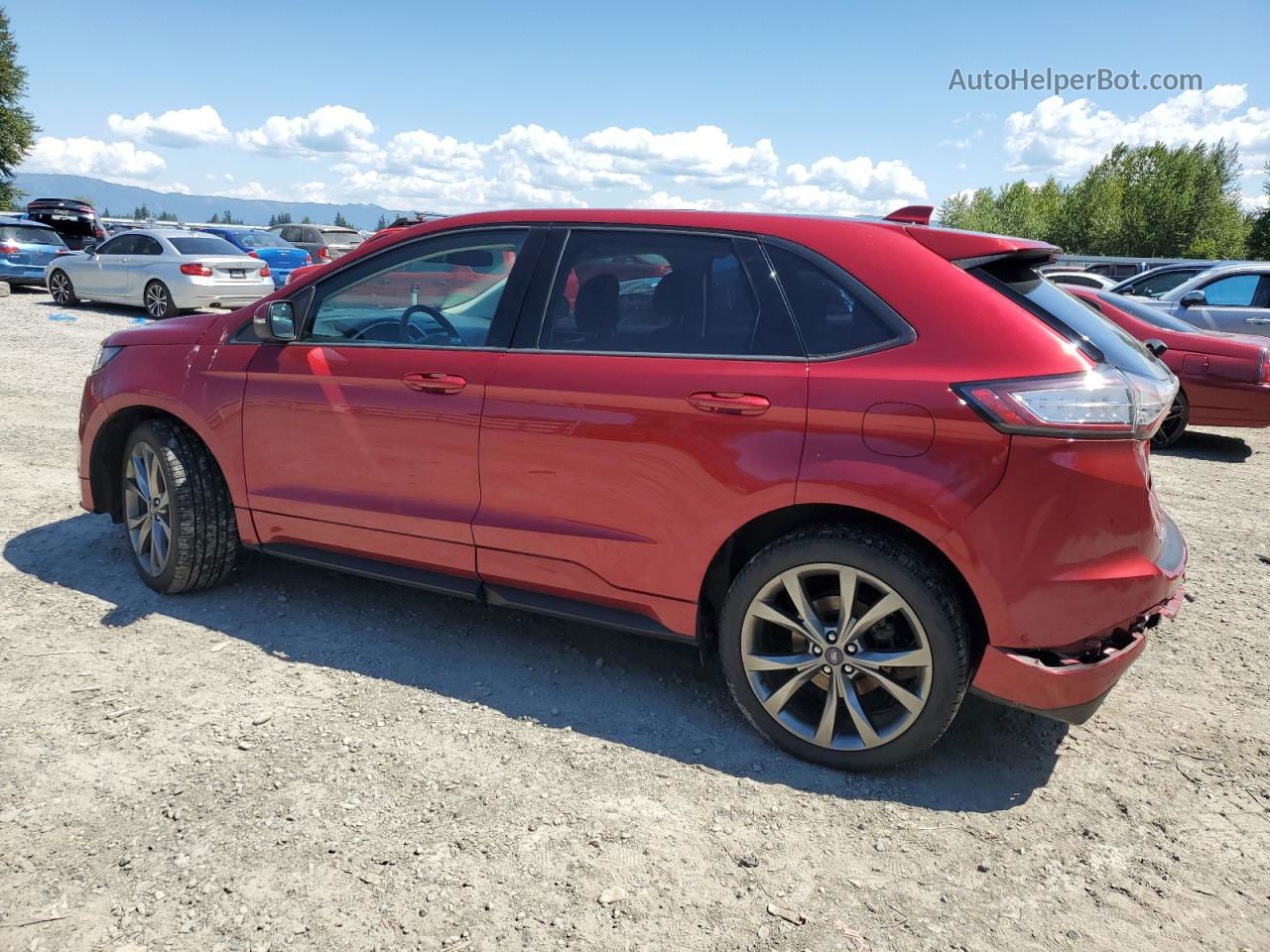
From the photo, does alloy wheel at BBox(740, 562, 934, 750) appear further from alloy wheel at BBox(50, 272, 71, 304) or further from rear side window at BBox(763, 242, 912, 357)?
alloy wheel at BBox(50, 272, 71, 304)

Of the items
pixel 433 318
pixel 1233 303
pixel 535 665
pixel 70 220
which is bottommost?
pixel 535 665

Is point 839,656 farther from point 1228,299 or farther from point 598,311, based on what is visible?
point 1228,299

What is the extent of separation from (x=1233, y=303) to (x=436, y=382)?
11555 millimetres

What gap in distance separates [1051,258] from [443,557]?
2.49m

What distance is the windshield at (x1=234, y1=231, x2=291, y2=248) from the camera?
75.8 ft

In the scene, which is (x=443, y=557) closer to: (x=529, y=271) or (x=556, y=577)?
(x=556, y=577)

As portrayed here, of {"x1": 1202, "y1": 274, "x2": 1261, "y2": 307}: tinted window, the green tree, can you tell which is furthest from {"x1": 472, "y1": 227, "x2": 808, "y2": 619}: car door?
the green tree

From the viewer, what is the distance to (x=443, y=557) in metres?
3.62

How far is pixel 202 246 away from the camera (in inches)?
623

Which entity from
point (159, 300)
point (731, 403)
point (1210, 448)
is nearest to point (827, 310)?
point (731, 403)

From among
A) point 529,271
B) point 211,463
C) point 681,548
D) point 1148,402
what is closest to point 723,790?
point 681,548

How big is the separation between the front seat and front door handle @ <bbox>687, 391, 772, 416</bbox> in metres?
0.45

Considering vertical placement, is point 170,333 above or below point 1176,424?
above

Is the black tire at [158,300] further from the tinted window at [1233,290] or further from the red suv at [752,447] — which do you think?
the tinted window at [1233,290]
